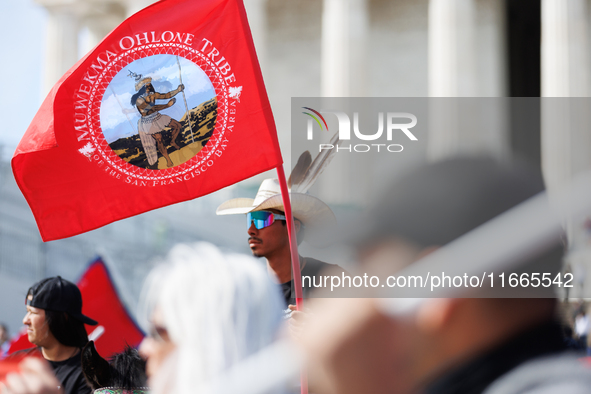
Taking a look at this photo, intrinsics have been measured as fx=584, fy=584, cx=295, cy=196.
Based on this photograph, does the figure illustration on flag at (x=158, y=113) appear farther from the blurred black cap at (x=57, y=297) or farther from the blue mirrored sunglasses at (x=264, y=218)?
the blurred black cap at (x=57, y=297)

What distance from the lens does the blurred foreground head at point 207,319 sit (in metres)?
1.71

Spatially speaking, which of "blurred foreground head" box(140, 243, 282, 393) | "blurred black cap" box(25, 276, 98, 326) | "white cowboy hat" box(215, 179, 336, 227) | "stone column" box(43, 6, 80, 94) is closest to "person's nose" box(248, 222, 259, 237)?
"white cowboy hat" box(215, 179, 336, 227)

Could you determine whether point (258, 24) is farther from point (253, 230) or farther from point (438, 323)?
point (438, 323)

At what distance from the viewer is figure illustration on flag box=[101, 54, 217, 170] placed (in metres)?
3.27

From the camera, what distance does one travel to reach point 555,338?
94 centimetres

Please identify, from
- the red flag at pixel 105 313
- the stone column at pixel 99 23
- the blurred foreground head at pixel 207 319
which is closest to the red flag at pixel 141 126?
the blurred foreground head at pixel 207 319

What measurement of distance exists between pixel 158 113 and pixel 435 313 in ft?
8.58

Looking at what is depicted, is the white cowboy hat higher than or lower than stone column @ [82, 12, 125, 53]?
lower

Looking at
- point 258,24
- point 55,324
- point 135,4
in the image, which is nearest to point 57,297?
point 55,324

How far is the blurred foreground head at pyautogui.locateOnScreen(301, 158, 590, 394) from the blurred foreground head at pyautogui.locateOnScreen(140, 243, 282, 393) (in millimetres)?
819

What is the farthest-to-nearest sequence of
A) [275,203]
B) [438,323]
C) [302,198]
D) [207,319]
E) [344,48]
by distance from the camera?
[344,48] < [275,203] < [302,198] < [207,319] < [438,323]

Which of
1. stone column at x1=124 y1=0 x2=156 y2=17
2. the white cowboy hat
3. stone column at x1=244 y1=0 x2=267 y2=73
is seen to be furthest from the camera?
stone column at x1=124 y1=0 x2=156 y2=17

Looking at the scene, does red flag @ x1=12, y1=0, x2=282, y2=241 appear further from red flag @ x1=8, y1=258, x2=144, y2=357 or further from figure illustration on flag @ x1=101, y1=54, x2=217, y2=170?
red flag @ x1=8, y1=258, x2=144, y2=357

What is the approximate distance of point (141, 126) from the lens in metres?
3.28
